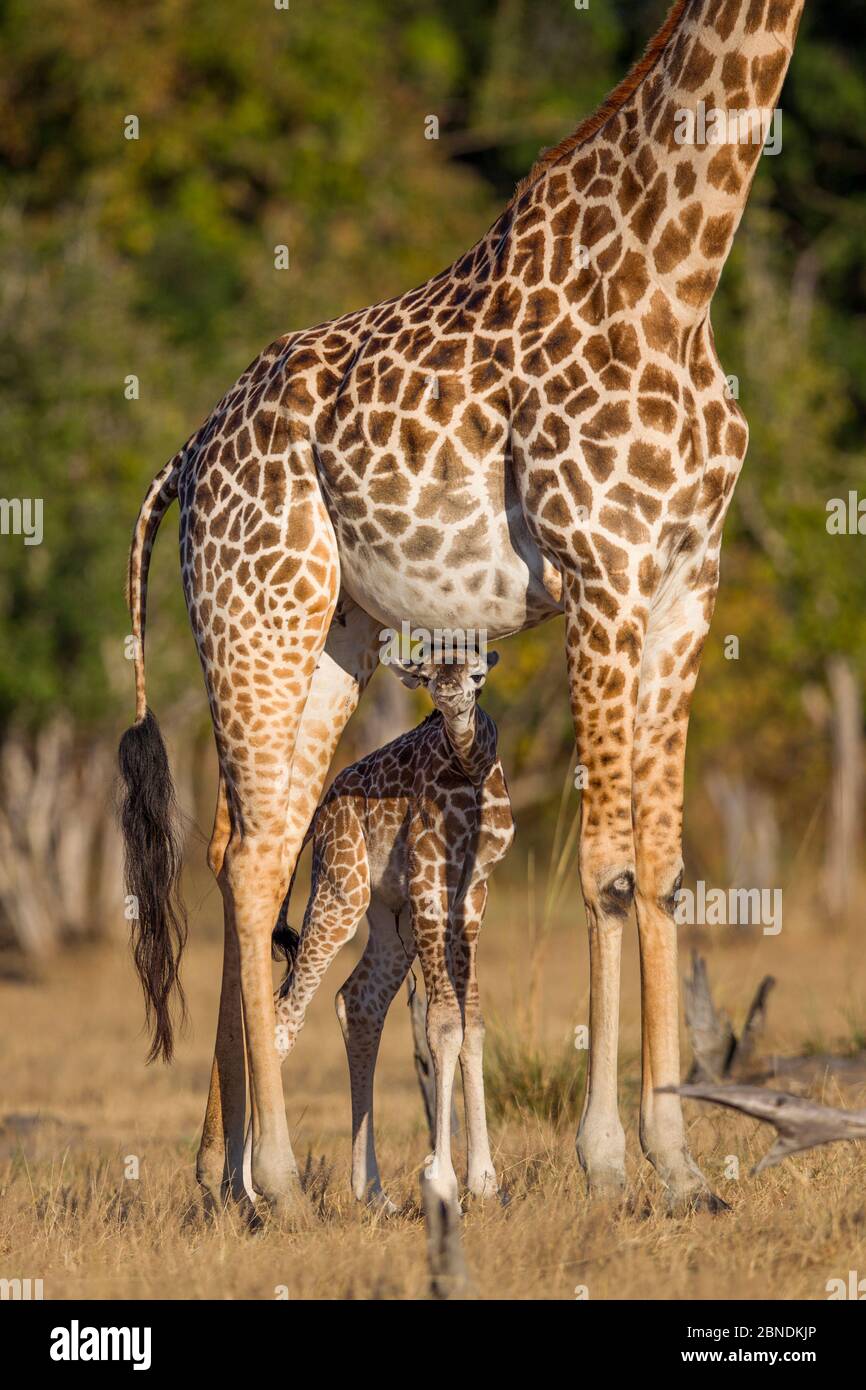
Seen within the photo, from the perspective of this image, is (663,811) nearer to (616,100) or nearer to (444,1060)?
(444,1060)

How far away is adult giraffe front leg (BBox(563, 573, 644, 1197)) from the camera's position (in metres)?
5.74

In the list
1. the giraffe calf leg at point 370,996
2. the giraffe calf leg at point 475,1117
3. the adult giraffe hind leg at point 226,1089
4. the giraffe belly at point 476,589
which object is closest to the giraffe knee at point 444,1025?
the giraffe calf leg at point 475,1117

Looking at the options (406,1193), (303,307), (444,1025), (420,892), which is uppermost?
(303,307)

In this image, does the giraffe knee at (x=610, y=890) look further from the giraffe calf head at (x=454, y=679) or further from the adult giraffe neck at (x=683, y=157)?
the adult giraffe neck at (x=683, y=157)

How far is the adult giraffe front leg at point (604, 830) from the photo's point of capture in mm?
5738

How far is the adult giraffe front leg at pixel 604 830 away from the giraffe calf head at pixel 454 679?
0.55m

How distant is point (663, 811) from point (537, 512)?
3.68 ft

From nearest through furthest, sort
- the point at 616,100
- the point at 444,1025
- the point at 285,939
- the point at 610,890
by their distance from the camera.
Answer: the point at 610,890, the point at 616,100, the point at 444,1025, the point at 285,939

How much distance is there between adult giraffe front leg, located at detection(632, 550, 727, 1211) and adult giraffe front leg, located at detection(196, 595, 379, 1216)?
4.38 ft

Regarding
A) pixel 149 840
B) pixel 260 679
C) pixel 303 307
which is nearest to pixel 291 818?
pixel 149 840

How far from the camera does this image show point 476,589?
6.10 meters

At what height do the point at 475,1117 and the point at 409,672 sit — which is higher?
the point at 409,672

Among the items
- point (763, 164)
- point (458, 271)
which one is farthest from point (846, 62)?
point (458, 271)

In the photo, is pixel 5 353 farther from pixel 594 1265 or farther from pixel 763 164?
pixel 594 1265
